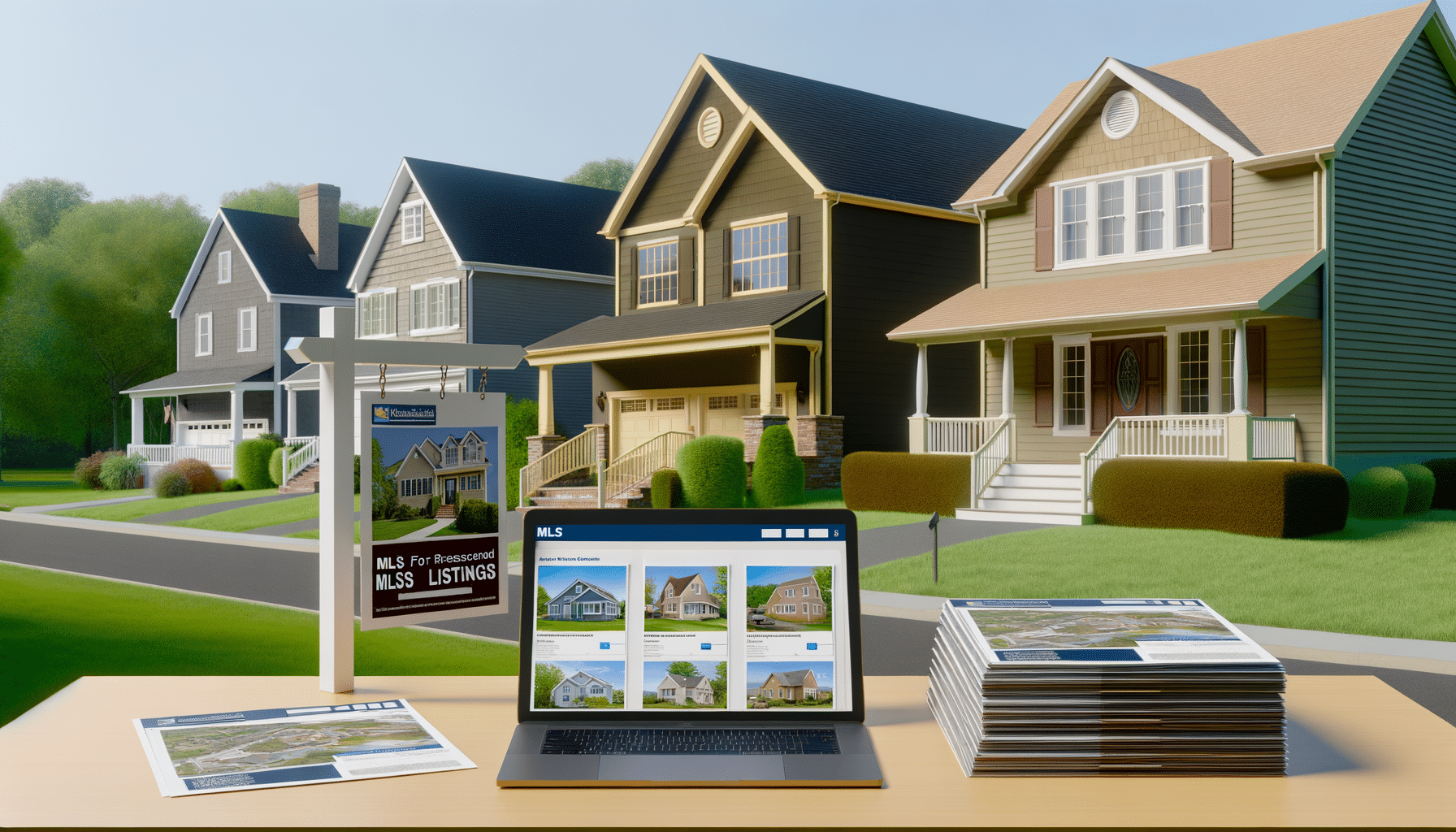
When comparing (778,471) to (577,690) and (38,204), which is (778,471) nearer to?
(577,690)

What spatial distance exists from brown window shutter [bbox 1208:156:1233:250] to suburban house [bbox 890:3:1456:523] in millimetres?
31

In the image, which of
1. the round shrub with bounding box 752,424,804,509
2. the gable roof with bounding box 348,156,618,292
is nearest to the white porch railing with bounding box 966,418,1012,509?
the round shrub with bounding box 752,424,804,509

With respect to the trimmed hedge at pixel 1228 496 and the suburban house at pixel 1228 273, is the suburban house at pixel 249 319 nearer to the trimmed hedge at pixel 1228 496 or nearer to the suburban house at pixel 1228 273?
the suburban house at pixel 1228 273

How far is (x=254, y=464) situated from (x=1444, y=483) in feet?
103

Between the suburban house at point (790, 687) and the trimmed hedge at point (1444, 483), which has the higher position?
the suburban house at point (790, 687)

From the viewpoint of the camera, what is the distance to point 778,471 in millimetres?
22984

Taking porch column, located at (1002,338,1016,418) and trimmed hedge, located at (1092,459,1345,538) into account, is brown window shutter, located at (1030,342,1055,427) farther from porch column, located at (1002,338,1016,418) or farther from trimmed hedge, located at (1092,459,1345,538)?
trimmed hedge, located at (1092,459,1345,538)

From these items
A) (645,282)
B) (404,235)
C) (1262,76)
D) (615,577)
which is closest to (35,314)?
(404,235)

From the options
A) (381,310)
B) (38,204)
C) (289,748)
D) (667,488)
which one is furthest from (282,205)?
(289,748)

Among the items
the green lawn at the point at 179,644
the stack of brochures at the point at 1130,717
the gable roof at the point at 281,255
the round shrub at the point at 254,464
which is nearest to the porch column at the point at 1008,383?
the green lawn at the point at 179,644

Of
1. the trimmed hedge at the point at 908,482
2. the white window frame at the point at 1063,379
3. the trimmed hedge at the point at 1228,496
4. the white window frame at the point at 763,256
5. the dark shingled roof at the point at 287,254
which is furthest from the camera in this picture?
the dark shingled roof at the point at 287,254

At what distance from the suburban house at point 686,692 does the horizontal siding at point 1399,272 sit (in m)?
19.4

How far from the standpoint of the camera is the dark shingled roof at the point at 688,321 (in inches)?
978

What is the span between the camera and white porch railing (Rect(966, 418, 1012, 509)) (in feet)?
68.2
